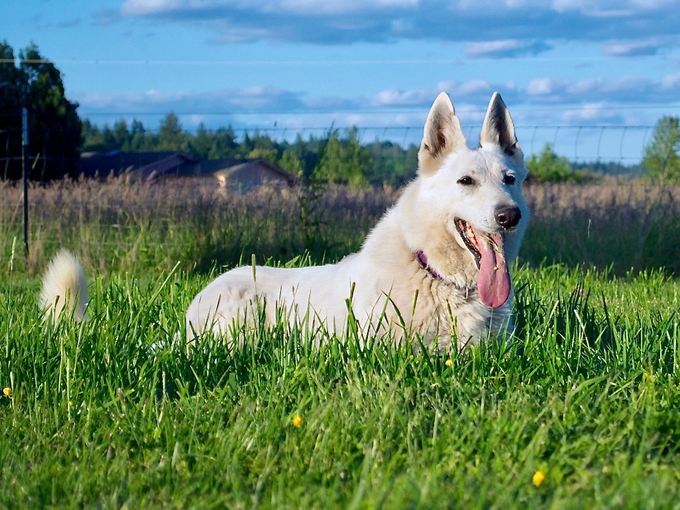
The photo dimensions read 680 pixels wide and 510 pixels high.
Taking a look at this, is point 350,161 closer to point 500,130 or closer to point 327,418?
point 500,130

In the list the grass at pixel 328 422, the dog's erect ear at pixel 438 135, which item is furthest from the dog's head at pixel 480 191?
the grass at pixel 328 422

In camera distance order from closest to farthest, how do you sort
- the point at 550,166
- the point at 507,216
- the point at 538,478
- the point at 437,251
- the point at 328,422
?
1. the point at 538,478
2. the point at 328,422
3. the point at 507,216
4. the point at 437,251
5. the point at 550,166

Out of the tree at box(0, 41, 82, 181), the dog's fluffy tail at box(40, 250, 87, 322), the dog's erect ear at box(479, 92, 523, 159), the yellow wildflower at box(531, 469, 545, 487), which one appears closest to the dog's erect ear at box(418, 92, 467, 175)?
the dog's erect ear at box(479, 92, 523, 159)

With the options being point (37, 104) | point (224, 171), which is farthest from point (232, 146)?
point (37, 104)

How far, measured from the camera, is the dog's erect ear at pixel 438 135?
4875 millimetres

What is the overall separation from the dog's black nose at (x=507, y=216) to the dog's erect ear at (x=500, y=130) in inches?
31.2

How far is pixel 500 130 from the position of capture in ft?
16.8

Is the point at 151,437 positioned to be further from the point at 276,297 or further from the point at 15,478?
the point at 276,297

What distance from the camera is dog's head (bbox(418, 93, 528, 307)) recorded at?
4460 mm

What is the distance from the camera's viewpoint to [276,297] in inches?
211

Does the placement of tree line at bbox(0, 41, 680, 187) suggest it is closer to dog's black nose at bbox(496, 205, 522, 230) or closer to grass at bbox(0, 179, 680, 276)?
grass at bbox(0, 179, 680, 276)

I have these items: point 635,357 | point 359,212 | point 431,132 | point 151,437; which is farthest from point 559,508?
point 359,212

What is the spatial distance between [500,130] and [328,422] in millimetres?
2641

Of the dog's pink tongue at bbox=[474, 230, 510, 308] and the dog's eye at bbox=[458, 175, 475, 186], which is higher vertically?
the dog's eye at bbox=[458, 175, 475, 186]
